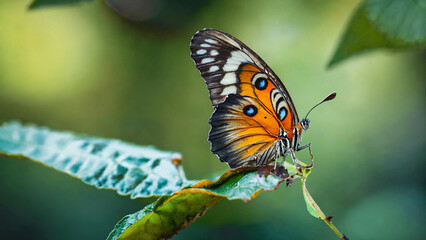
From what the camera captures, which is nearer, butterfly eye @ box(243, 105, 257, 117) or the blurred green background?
butterfly eye @ box(243, 105, 257, 117)

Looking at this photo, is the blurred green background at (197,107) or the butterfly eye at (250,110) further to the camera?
the blurred green background at (197,107)

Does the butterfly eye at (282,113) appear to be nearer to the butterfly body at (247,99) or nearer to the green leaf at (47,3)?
the butterfly body at (247,99)

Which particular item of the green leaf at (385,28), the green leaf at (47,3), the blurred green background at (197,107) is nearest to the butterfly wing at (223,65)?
the green leaf at (385,28)

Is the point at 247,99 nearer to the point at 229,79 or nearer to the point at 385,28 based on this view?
the point at 229,79

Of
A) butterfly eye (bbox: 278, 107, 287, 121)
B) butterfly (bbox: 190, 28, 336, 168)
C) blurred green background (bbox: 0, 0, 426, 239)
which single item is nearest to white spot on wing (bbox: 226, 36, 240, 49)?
butterfly (bbox: 190, 28, 336, 168)

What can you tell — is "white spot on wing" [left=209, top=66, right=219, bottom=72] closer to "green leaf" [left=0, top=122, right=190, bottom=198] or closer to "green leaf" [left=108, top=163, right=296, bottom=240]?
"green leaf" [left=0, top=122, right=190, bottom=198]

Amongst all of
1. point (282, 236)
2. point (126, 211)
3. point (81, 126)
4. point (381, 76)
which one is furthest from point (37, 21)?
point (381, 76)

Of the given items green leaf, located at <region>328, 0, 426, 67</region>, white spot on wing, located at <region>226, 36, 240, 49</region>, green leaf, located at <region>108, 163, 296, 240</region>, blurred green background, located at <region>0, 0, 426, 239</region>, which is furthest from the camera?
blurred green background, located at <region>0, 0, 426, 239</region>

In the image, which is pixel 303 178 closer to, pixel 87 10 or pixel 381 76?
pixel 381 76
